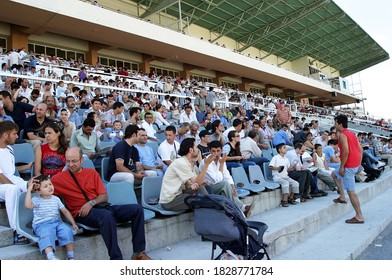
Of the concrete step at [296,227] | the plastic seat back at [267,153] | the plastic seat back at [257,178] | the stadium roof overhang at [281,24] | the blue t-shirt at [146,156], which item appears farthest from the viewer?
the stadium roof overhang at [281,24]

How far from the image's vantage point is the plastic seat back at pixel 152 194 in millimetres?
3830

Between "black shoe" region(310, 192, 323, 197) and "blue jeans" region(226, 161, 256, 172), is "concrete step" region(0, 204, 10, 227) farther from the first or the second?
"black shoe" region(310, 192, 323, 197)

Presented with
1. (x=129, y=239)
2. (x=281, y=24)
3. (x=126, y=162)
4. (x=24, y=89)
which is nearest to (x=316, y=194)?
(x=126, y=162)

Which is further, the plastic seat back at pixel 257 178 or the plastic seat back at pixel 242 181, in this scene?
the plastic seat back at pixel 257 178

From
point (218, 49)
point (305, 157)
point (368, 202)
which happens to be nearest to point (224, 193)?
point (305, 157)

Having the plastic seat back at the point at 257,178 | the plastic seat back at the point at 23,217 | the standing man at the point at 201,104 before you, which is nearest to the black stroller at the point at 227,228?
the plastic seat back at the point at 23,217

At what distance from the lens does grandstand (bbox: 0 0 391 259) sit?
528cm

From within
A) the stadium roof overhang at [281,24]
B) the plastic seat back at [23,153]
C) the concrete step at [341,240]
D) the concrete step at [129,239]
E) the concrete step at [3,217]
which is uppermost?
the stadium roof overhang at [281,24]

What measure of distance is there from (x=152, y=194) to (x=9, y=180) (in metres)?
1.53

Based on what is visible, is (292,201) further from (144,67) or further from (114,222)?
(144,67)

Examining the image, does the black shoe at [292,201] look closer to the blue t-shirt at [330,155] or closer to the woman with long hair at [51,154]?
the blue t-shirt at [330,155]

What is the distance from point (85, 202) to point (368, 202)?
5.82m

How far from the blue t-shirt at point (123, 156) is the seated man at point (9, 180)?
1091 mm
